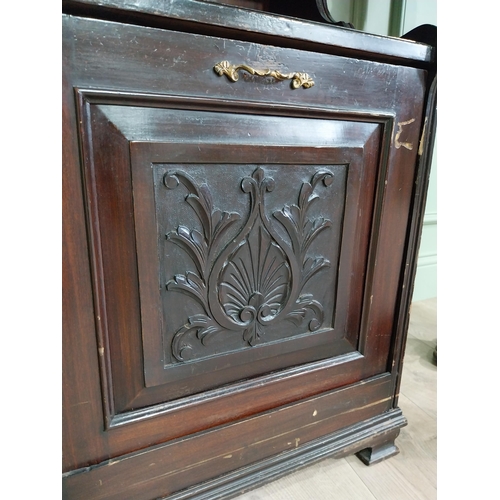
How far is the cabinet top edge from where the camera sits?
1.17 feet

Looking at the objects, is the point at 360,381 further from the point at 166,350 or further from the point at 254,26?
the point at 254,26

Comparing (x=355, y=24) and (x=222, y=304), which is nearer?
(x=222, y=304)

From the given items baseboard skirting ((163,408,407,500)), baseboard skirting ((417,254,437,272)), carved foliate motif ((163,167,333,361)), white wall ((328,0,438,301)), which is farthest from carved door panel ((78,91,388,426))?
baseboard skirting ((417,254,437,272))

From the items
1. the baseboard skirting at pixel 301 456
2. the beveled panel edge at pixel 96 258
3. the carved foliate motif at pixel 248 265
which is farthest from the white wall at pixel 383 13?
the baseboard skirting at pixel 301 456

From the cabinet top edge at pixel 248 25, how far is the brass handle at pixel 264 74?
1.2 inches

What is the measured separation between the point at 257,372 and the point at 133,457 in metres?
0.21

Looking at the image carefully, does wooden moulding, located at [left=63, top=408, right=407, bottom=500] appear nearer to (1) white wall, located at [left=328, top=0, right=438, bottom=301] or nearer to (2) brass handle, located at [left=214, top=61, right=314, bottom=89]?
(2) brass handle, located at [left=214, top=61, right=314, bottom=89]

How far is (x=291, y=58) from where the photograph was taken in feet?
1.47

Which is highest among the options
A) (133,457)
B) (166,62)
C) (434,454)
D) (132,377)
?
(166,62)

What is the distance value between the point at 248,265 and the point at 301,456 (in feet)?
1.21

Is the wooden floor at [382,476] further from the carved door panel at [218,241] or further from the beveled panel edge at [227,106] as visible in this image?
the beveled panel edge at [227,106]

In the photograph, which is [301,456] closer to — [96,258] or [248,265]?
[248,265]
